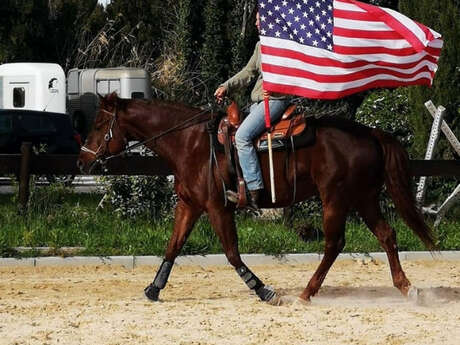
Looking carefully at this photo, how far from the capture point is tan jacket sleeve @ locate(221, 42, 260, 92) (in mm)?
10844

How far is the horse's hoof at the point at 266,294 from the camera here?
10.4 meters

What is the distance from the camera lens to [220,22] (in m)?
32.0

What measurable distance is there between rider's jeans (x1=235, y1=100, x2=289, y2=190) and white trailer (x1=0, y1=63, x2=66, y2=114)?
21.5 meters

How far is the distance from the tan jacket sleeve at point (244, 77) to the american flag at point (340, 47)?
198 millimetres

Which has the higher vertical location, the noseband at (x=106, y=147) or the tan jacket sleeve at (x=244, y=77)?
the tan jacket sleeve at (x=244, y=77)

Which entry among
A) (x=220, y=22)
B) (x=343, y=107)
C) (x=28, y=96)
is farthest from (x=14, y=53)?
(x=343, y=107)

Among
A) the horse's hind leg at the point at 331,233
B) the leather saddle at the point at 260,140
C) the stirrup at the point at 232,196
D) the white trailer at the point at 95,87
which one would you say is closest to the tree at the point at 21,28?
the white trailer at the point at 95,87

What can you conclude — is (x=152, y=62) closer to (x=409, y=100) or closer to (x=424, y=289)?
(x=409, y=100)

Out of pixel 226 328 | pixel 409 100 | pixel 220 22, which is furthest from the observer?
pixel 220 22

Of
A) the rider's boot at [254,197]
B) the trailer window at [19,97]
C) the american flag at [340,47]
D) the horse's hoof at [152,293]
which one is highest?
the american flag at [340,47]

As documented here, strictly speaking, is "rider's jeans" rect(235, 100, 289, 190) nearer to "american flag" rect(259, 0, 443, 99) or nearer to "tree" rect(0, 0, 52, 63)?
"american flag" rect(259, 0, 443, 99)

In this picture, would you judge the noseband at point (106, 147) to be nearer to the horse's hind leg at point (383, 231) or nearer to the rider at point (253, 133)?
the rider at point (253, 133)

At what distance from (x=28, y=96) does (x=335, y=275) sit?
2089cm

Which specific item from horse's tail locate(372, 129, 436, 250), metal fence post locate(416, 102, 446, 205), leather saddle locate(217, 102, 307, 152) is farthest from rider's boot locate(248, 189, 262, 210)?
metal fence post locate(416, 102, 446, 205)
